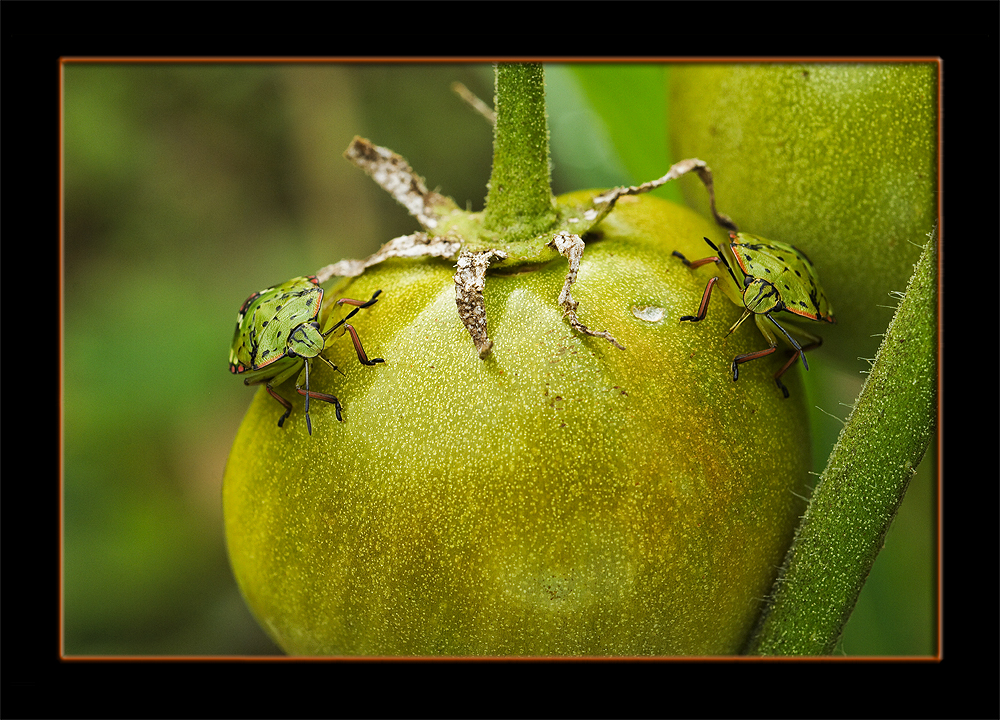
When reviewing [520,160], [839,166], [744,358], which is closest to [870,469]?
[744,358]

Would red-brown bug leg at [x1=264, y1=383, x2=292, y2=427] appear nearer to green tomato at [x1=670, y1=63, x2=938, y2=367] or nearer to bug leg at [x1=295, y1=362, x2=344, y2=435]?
bug leg at [x1=295, y1=362, x2=344, y2=435]

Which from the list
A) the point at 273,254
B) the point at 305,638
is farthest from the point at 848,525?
the point at 273,254

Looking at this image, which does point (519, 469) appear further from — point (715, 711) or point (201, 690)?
point (201, 690)

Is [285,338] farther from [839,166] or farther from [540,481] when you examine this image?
[839,166]

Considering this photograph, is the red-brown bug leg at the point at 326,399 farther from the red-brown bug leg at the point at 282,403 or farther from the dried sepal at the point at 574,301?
the dried sepal at the point at 574,301

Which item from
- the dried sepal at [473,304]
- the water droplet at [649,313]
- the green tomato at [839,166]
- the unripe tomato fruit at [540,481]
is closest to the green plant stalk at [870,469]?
the unripe tomato fruit at [540,481]

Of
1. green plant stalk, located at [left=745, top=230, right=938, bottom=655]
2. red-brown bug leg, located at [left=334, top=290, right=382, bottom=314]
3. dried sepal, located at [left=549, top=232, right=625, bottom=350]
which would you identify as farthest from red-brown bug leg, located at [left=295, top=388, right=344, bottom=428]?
green plant stalk, located at [left=745, top=230, right=938, bottom=655]
